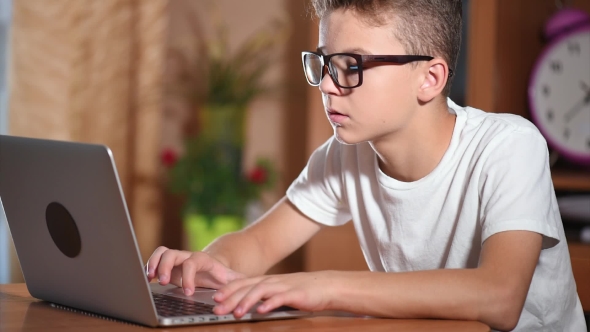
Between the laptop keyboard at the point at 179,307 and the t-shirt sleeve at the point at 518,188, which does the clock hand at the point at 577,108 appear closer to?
the t-shirt sleeve at the point at 518,188

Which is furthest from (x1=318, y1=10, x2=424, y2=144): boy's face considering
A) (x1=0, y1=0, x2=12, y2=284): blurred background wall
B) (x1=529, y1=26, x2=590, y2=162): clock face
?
(x1=0, y1=0, x2=12, y2=284): blurred background wall

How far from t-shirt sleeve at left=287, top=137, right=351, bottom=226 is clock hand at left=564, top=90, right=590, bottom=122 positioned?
1.21 meters

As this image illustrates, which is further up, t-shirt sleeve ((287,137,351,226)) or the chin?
the chin

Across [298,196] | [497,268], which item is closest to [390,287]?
[497,268]

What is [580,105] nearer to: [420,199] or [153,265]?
[420,199]

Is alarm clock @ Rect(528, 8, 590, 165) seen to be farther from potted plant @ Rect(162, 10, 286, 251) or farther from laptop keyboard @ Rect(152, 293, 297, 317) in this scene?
laptop keyboard @ Rect(152, 293, 297, 317)

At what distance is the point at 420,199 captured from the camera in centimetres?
140

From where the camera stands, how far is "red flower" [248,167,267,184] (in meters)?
3.29

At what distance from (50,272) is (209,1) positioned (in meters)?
2.60

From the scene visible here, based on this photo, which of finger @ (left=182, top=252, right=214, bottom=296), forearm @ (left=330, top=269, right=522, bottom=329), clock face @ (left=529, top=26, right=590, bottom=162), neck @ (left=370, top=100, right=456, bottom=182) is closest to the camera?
forearm @ (left=330, top=269, right=522, bottom=329)

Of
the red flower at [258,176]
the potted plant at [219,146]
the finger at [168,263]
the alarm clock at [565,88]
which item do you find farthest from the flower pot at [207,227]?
the finger at [168,263]

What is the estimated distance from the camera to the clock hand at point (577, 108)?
250 centimetres

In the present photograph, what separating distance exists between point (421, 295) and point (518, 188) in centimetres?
28

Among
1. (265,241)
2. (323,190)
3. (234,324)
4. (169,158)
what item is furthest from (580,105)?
(234,324)
